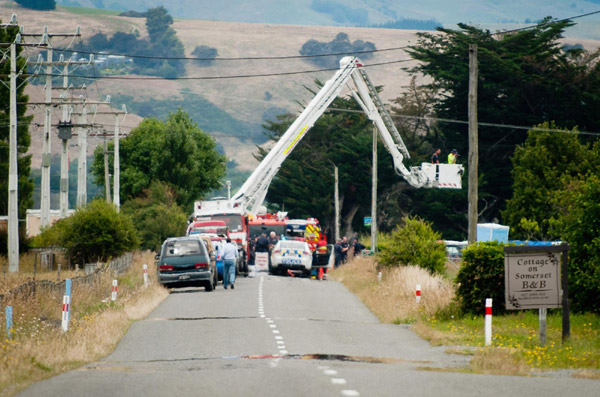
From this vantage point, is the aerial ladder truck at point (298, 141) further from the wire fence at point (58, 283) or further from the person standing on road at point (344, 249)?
the wire fence at point (58, 283)

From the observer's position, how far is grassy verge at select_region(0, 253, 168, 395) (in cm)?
1476

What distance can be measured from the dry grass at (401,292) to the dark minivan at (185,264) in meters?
5.14

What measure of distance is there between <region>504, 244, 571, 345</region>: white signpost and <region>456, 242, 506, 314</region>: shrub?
5.38 meters

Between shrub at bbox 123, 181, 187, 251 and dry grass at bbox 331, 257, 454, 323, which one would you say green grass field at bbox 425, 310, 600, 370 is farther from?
shrub at bbox 123, 181, 187, 251

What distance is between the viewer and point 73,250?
45438 mm

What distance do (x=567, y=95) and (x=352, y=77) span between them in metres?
17.8

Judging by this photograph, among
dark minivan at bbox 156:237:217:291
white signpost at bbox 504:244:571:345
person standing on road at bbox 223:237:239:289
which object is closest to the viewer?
white signpost at bbox 504:244:571:345

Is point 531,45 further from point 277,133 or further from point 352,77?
point 277,133

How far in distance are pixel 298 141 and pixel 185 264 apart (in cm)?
2002

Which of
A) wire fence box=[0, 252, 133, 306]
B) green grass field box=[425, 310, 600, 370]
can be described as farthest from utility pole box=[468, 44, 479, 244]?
wire fence box=[0, 252, 133, 306]

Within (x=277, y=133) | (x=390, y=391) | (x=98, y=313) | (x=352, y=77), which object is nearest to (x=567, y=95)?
(x=352, y=77)

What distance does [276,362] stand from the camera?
16047mm

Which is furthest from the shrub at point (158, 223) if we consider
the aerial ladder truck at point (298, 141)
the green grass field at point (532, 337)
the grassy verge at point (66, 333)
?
the green grass field at point (532, 337)

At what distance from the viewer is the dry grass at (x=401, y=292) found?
2648cm
